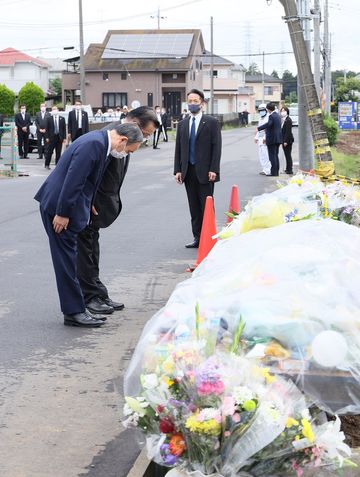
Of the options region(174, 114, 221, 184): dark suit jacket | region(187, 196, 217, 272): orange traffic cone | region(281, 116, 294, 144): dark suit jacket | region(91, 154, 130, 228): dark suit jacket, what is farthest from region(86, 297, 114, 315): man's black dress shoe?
region(281, 116, 294, 144): dark suit jacket

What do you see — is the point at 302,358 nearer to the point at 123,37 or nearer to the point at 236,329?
the point at 236,329

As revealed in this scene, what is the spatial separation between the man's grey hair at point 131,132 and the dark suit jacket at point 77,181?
0.15m

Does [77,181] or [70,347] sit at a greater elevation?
[77,181]

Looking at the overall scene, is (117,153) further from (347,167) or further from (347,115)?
(347,115)

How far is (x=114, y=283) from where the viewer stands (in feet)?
32.2

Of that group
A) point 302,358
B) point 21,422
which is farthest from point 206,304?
point 21,422

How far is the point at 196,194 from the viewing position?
11781 mm

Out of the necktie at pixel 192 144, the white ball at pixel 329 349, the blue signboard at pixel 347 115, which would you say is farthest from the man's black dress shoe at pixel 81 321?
the blue signboard at pixel 347 115

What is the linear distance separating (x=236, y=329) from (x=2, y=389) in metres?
2.30

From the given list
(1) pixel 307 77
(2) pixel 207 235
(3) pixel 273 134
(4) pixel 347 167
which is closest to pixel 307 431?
(2) pixel 207 235

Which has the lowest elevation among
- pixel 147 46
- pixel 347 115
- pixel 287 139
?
pixel 287 139

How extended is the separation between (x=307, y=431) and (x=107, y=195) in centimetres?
468

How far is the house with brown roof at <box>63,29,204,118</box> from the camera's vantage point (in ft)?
264

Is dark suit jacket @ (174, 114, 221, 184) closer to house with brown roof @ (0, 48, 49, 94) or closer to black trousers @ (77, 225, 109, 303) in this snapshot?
black trousers @ (77, 225, 109, 303)
